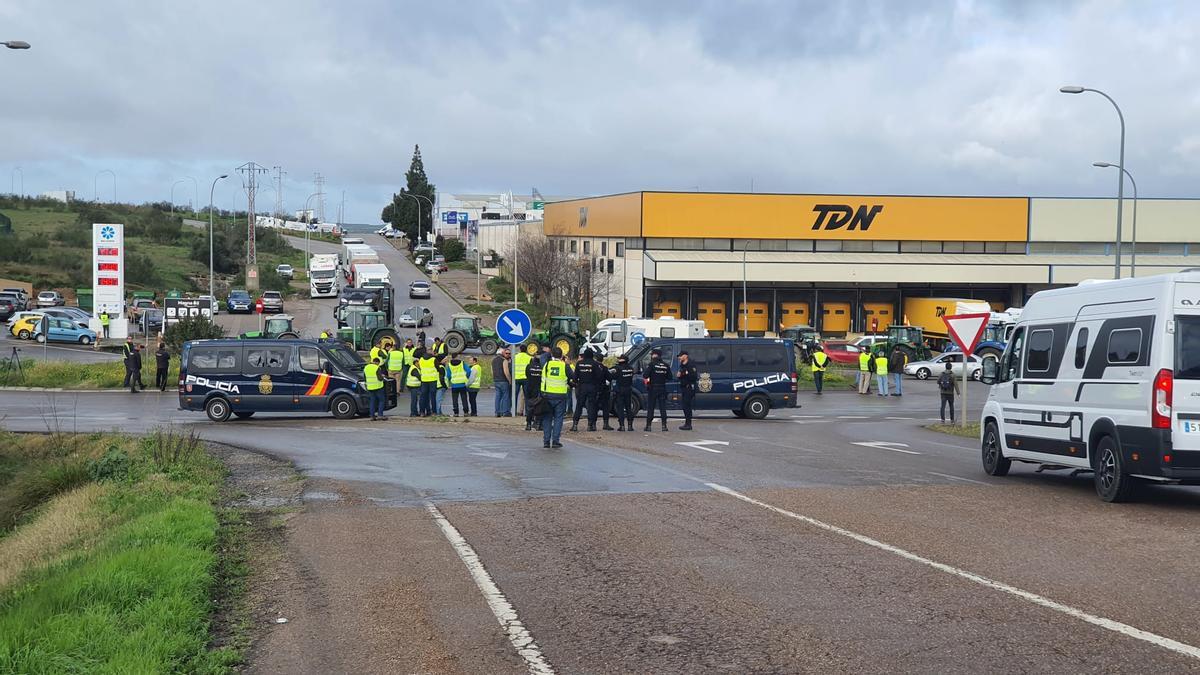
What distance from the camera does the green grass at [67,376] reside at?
38.0 meters

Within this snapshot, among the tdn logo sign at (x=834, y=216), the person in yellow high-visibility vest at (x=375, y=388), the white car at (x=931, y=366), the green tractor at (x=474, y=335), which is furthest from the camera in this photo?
the tdn logo sign at (x=834, y=216)

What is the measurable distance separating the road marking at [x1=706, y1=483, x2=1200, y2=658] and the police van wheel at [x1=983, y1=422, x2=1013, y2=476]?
5384 millimetres

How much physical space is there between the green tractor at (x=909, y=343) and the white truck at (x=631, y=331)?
29.8ft

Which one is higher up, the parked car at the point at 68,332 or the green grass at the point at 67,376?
the parked car at the point at 68,332

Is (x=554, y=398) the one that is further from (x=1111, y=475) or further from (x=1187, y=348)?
(x=1187, y=348)

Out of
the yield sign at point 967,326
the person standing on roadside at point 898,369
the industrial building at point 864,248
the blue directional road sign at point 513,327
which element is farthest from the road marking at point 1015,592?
the industrial building at point 864,248

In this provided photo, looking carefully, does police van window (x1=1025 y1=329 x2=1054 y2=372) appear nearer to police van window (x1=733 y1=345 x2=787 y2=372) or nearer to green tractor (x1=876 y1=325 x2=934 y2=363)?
police van window (x1=733 y1=345 x2=787 y2=372)

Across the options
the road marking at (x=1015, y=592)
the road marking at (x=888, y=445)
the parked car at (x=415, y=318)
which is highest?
the parked car at (x=415, y=318)

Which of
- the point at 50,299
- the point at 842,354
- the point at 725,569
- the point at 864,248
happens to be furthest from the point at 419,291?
the point at 725,569

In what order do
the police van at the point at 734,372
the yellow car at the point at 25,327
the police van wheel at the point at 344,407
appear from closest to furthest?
the police van wheel at the point at 344,407
the police van at the point at 734,372
the yellow car at the point at 25,327

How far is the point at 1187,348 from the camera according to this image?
12.6 metres

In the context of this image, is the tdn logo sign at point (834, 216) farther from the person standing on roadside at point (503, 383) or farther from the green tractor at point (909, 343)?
the person standing on roadside at point (503, 383)

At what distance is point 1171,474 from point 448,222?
445ft

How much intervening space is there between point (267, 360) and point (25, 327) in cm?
3683
